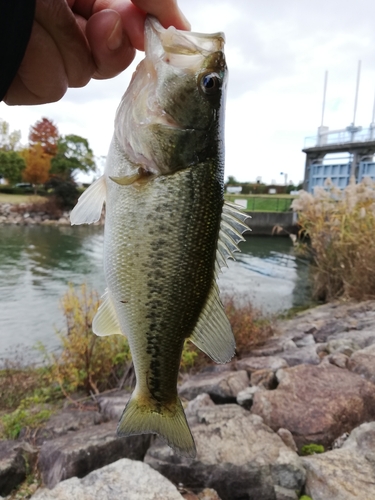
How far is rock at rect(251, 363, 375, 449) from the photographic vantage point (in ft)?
13.7

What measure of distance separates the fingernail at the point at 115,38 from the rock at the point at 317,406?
Result: 3.70 meters

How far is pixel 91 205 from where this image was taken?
187cm

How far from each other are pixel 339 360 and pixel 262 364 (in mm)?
1080

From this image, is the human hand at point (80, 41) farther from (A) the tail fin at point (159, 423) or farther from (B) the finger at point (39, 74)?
(A) the tail fin at point (159, 423)

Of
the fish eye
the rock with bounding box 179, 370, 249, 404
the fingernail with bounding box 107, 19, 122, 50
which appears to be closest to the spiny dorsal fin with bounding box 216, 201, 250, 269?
the fish eye

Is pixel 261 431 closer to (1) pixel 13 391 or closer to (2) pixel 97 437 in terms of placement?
(2) pixel 97 437

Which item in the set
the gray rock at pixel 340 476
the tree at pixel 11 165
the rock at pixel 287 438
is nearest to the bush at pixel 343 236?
the rock at pixel 287 438

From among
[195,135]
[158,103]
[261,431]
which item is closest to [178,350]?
[195,135]

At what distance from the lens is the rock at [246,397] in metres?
4.89

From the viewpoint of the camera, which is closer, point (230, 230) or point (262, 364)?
point (230, 230)

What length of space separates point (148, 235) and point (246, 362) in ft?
16.9

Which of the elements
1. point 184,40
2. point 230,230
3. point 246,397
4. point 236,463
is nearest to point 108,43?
point 184,40

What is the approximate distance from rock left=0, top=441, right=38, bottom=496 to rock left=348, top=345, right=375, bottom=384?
12.8ft

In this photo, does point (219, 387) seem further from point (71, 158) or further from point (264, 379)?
point (71, 158)
